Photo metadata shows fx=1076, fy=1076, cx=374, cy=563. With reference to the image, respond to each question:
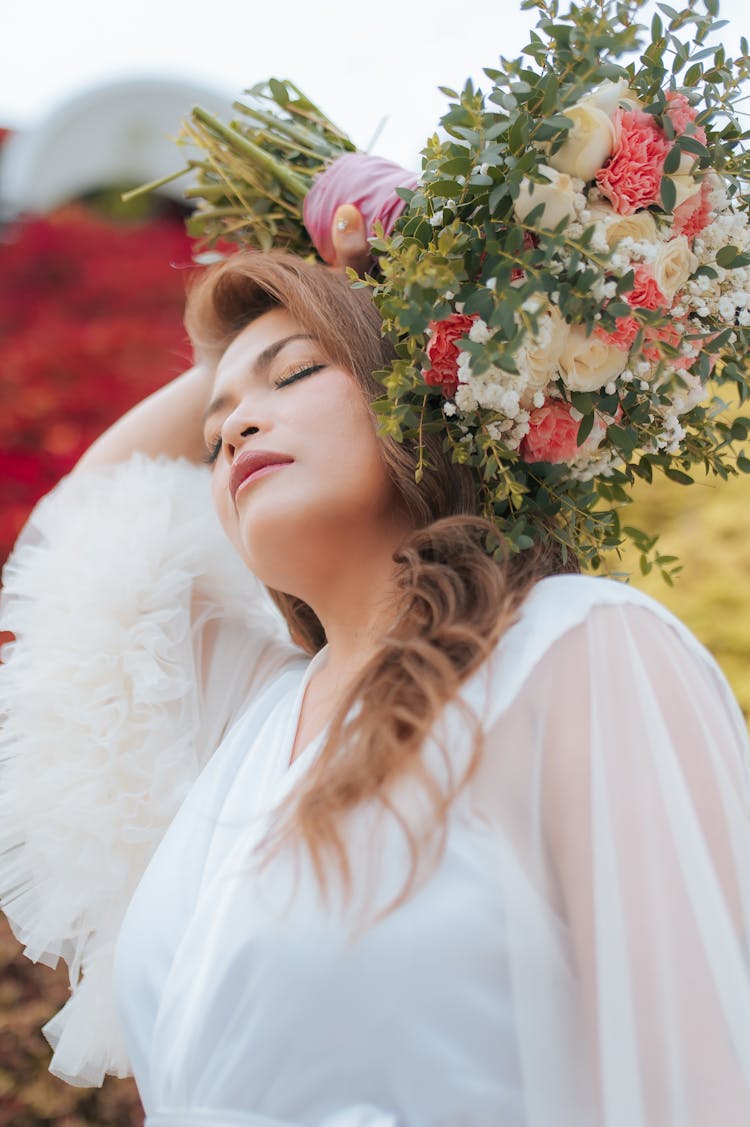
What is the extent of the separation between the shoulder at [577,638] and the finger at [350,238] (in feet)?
2.73

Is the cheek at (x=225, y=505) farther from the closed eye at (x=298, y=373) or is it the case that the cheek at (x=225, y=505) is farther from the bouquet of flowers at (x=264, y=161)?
the bouquet of flowers at (x=264, y=161)

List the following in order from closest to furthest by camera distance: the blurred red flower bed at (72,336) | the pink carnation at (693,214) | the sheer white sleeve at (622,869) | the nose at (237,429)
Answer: the sheer white sleeve at (622,869) < the pink carnation at (693,214) < the nose at (237,429) < the blurred red flower bed at (72,336)

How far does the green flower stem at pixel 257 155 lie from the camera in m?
2.16

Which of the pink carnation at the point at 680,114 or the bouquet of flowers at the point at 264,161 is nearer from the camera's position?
the pink carnation at the point at 680,114

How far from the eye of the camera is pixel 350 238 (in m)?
2.00

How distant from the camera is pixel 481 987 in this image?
4.50 feet

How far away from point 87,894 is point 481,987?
0.96m

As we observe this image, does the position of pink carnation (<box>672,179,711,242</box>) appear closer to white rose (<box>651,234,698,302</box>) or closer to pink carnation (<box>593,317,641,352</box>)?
white rose (<box>651,234,698,302</box>)

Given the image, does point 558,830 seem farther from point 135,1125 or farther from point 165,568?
point 135,1125

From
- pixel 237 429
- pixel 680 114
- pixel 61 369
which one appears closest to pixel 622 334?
pixel 680 114

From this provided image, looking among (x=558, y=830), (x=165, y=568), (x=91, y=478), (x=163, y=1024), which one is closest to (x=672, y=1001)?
(x=558, y=830)

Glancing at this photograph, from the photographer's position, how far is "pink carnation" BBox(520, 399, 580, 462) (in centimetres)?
170

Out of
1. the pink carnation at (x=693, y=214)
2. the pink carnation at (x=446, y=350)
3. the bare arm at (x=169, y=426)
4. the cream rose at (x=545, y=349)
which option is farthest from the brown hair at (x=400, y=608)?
the pink carnation at (x=693, y=214)

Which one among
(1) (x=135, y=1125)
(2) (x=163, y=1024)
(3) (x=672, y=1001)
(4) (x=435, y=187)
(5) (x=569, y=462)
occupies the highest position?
(4) (x=435, y=187)
